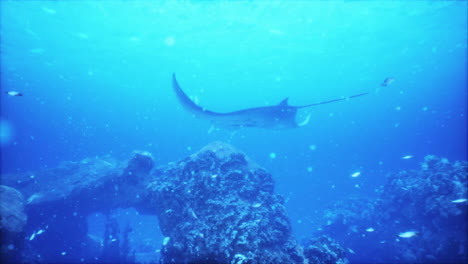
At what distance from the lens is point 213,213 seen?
8734mm

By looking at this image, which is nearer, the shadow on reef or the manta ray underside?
the shadow on reef

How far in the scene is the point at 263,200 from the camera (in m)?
9.70

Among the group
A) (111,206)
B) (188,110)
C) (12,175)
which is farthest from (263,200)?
(12,175)

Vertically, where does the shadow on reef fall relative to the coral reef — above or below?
below

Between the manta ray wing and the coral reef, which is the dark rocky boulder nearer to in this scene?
the manta ray wing

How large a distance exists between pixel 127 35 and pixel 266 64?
21457 millimetres

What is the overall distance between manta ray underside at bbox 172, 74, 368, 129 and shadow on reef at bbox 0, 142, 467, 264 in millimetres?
1766

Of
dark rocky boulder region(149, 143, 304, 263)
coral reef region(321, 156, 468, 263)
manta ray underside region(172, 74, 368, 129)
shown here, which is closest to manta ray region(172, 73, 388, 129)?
manta ray underside region(172, 74, 368, 129)

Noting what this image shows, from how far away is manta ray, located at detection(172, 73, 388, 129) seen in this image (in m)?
9.27

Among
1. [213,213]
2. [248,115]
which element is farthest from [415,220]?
[213,213]

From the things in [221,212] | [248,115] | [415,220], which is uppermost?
[415,220]

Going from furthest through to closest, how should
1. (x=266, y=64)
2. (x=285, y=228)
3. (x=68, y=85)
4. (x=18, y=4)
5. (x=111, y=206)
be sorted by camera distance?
1. (x=68, y=85)
2. (x=266, y=64)
3. (x=18, y=4)
4. (x=111, y=206)
5. (x=285, y=228)

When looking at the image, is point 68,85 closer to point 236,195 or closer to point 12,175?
point 12,175

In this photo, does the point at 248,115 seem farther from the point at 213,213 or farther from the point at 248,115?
the point at 213,213
